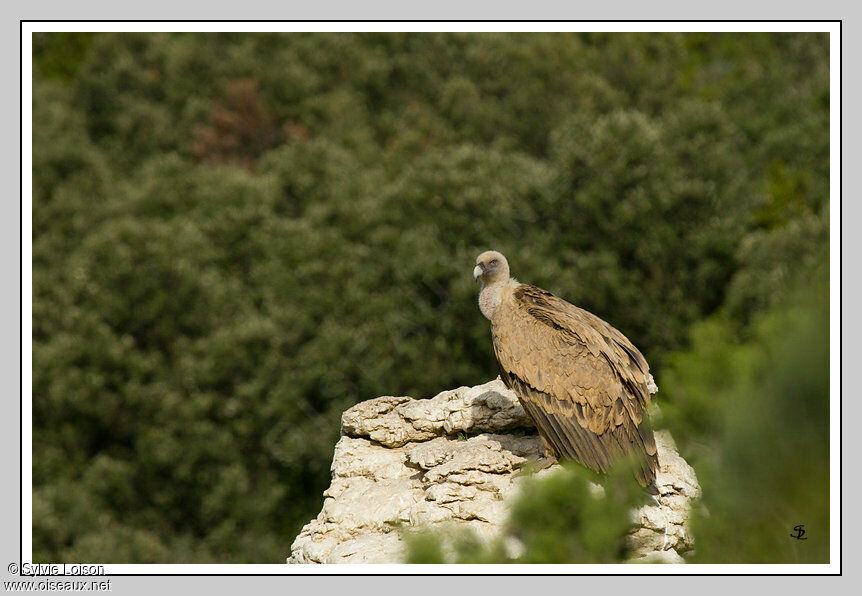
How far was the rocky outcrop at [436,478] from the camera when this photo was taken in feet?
30.1

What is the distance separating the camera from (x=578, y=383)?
10.0m

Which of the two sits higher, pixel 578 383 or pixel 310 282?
pixel 310 282

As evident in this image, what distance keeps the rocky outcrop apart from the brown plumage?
0.40m

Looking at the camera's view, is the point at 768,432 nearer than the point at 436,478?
Yes

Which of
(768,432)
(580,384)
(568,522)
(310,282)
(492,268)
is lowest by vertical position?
(568,522)

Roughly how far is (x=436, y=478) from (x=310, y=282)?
26.1m

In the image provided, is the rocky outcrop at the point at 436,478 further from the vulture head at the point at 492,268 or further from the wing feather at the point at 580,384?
the vulture head at the point at 492,268

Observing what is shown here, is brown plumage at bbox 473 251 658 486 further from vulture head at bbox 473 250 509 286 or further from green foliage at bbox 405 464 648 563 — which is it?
green foliage at bbox 405 464 648 563

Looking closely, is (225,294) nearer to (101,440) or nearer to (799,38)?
(101,440)

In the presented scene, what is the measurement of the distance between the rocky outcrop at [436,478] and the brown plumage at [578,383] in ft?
1.33

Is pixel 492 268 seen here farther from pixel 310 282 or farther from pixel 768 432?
pixel 310 282

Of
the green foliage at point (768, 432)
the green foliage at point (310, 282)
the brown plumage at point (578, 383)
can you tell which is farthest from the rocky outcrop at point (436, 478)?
the green foliage at point (310, 282)

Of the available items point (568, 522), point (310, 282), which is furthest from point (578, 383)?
point (310, 282)

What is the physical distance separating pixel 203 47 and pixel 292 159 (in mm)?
16320
